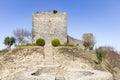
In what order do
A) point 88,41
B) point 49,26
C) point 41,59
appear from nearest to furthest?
1. point 41,59
2. point 49,26
3. point 88,41

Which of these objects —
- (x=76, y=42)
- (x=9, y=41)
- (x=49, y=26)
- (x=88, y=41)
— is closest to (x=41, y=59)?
(x=49, y=26)

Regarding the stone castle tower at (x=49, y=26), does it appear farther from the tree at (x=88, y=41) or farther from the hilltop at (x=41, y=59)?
the tree at (x=88, y=41)

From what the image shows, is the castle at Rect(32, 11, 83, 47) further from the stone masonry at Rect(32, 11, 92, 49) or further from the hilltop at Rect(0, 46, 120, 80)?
the hilltop at Rect(0, 46, 120, 80)

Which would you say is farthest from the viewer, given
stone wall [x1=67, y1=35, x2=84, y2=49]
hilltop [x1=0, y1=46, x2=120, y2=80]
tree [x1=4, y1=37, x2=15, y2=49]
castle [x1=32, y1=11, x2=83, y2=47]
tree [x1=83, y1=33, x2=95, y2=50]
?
tree [x1=83, y1=33, x2=95, y2=50]

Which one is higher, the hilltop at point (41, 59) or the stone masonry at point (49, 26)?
the stone masonry at point (49, 26)

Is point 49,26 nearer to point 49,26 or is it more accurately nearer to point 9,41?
point 49,26

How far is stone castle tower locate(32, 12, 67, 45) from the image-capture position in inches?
1323

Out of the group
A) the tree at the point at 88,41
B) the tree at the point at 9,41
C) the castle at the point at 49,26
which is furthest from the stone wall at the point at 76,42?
the tree at the point at 9,41

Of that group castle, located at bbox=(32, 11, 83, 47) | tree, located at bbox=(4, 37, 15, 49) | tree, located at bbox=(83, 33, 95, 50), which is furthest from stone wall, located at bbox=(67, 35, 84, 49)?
tree, located at bbox=(4, 37, 15, 49)

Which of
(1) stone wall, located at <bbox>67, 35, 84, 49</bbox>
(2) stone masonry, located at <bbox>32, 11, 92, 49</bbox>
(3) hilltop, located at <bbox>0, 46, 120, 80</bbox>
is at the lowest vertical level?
(3) hilltop, located at <bbox>0, 46, 120, 80</bbox>

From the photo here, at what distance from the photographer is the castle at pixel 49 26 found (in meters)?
33.6

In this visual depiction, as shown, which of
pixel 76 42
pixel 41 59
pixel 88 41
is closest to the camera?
pixel 41 59

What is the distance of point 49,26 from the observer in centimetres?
3391

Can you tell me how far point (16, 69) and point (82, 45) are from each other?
→ 17.9m
